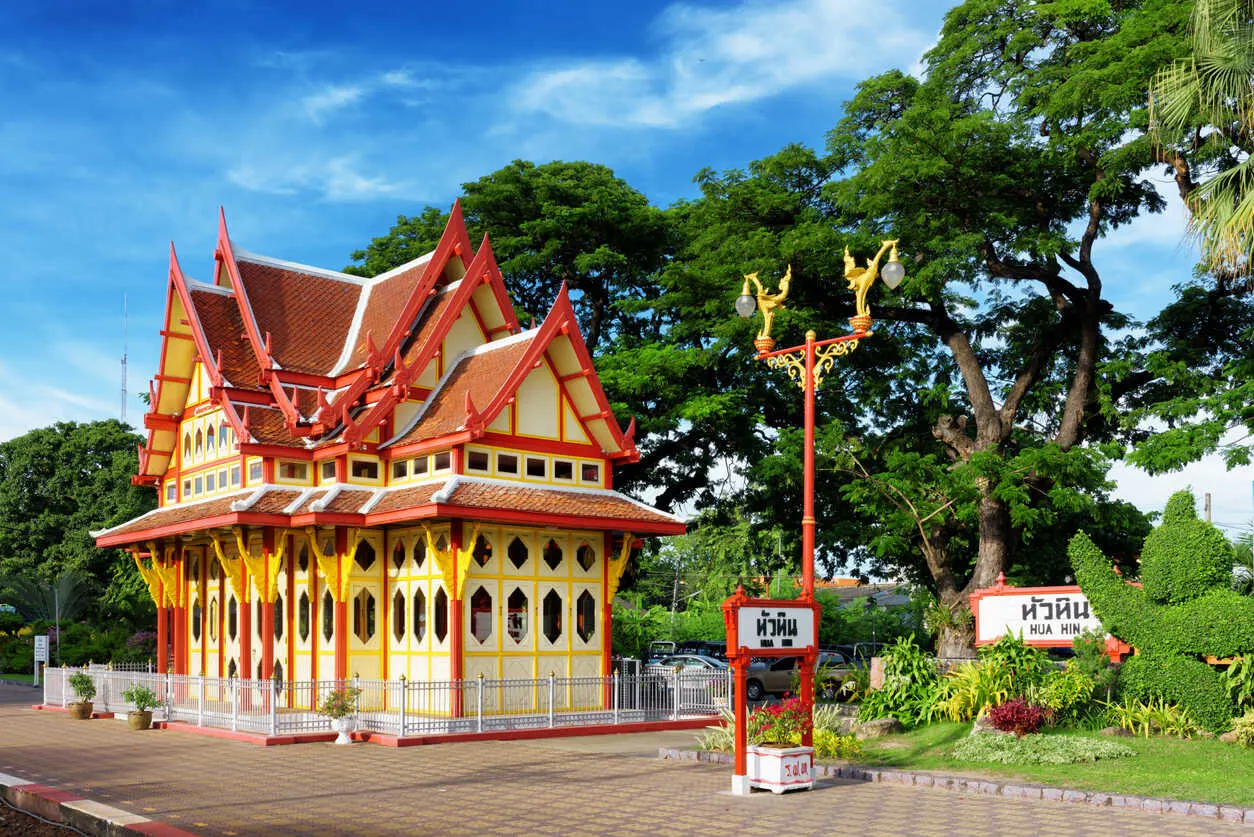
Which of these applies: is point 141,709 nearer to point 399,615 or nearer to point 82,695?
point 82,695

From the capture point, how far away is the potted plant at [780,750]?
1377cm

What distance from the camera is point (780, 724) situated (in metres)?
14.3

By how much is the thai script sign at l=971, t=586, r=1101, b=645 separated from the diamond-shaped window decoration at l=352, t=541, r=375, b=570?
38.7 ft

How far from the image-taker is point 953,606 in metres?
29.6

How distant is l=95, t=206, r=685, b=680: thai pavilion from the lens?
22.3 meters

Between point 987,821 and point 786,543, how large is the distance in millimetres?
25504

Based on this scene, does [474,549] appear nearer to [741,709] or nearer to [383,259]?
[741,709]

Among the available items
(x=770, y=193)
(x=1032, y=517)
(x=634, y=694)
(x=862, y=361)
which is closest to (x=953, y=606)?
(x=1032, y=517)

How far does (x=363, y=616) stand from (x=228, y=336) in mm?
7842

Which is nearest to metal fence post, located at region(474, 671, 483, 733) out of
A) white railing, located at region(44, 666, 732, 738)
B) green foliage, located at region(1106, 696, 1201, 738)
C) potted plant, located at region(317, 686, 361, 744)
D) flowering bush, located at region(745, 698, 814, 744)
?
white railing, located at region(44, 666, 732, 738)

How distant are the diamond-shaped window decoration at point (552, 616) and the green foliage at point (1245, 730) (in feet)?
40.7

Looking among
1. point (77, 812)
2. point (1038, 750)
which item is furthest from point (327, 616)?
point (1038, 750)

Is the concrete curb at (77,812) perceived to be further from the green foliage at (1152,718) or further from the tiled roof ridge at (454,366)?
the green foliage at (1152,718)

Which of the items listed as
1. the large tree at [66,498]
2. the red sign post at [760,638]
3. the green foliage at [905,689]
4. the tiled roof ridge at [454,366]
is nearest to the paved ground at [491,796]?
the red sign post at [760,638]
